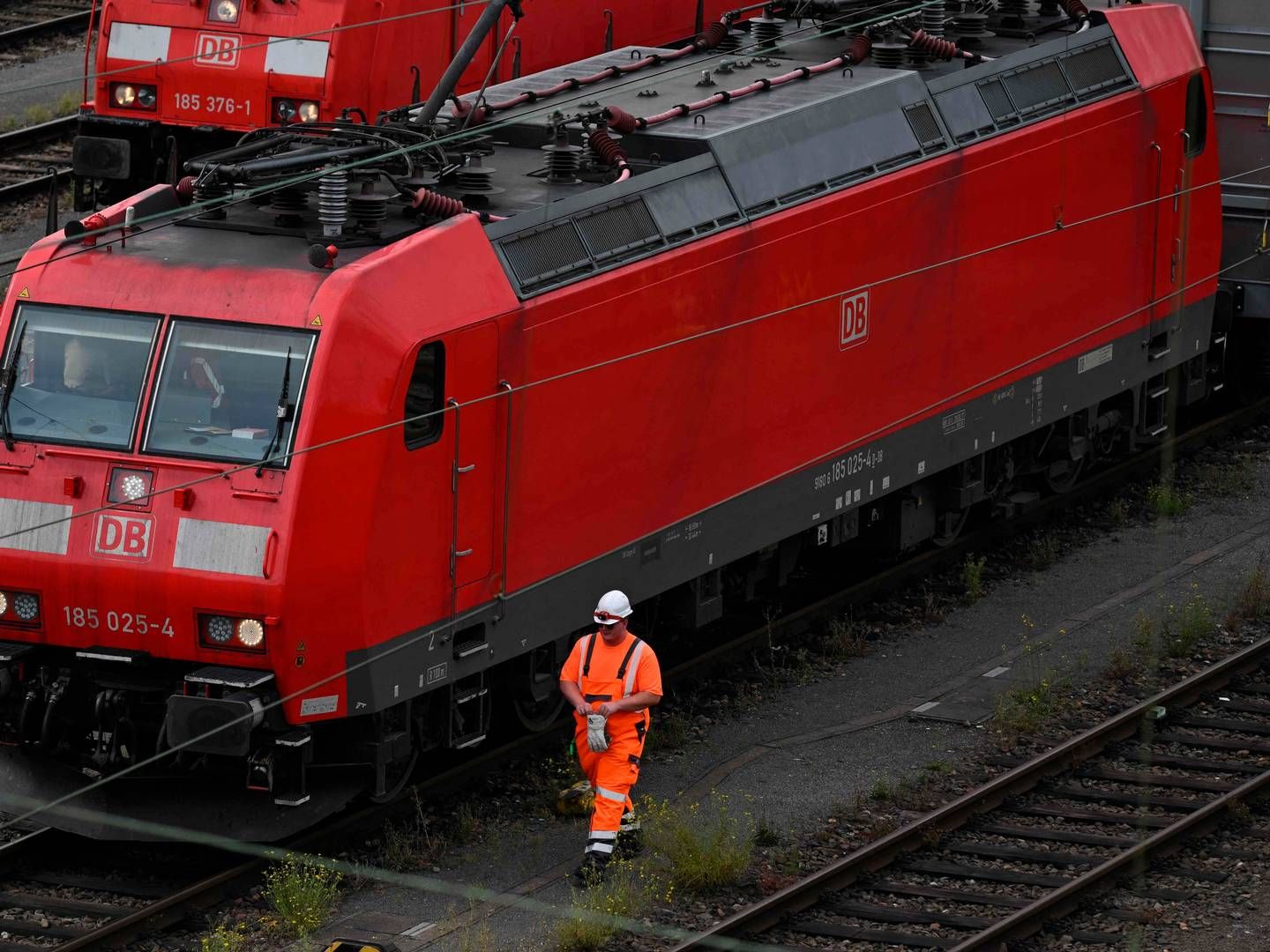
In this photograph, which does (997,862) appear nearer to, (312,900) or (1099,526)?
(312,900)

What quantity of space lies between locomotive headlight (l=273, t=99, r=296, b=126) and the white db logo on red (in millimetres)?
6620

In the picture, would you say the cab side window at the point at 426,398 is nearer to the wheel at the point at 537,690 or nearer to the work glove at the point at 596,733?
the work glove at the point at 596,733

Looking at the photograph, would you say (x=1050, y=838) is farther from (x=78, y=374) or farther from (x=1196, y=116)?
(x=1196, y=116)

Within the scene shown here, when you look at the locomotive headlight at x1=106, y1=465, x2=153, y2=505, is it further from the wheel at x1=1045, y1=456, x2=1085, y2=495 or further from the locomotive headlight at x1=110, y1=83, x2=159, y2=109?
the locomotive headlight at x1=110, y1=83, x2=159, y2=109

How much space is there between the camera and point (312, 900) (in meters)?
11.6

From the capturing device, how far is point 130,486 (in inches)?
468

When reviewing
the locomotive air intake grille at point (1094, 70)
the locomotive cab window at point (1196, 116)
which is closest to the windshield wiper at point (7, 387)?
the locomotive air intake grille at point (1094, 70)

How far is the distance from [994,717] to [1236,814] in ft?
6.51

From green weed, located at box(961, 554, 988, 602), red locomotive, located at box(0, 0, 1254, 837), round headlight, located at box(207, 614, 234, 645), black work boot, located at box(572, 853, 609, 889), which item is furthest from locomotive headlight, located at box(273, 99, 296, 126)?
black work boot, located at box(572, 853, 609, 889)

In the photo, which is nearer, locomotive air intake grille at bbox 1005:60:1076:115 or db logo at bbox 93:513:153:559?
db logo at bbox 93:513:153:559

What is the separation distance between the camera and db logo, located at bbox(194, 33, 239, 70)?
20.5 m

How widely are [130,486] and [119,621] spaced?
69 centimetres

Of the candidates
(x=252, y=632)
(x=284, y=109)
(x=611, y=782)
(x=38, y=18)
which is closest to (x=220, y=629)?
(x=252, y=632)

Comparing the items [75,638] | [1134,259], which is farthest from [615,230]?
[1134,259]
